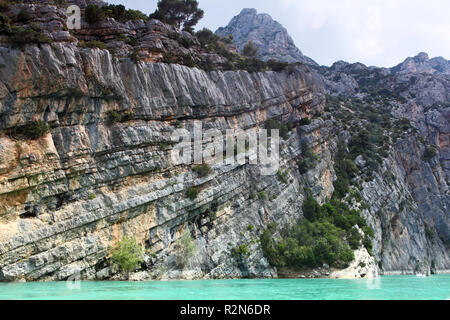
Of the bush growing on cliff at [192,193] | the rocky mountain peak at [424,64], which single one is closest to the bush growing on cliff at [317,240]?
the bush growing on cliff at [192,193]

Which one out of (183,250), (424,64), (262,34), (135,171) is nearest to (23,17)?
(135,171)

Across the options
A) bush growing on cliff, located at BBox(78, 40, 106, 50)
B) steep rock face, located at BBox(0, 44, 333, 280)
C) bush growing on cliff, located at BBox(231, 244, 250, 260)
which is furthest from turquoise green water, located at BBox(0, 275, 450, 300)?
bush growing on cliff, located at BBox(78, 40, 106, 50)

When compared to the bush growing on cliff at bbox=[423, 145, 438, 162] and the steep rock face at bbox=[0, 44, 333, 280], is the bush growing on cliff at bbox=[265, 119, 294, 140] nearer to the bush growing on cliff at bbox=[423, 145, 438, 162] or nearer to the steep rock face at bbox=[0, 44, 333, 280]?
the steep rock face at bbox=[0, 44, 333, 280]

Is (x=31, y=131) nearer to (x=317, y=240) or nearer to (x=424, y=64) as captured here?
(x=317, y=240)

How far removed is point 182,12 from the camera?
64000 mm

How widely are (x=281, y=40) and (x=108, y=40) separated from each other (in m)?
110

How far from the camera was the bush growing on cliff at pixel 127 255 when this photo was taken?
97.6ft

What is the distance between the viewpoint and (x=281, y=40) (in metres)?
140

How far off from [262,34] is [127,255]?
12579 centimetres

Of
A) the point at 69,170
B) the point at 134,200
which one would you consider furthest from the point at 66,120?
the point at 134,200

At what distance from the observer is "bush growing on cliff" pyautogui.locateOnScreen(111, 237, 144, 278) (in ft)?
97.6

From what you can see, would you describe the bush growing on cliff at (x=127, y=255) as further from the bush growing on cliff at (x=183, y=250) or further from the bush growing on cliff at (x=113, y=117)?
the bush growing on cliff at (x=113, y=117)

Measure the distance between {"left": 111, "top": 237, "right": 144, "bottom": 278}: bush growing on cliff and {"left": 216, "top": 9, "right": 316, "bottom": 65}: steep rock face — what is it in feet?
349
